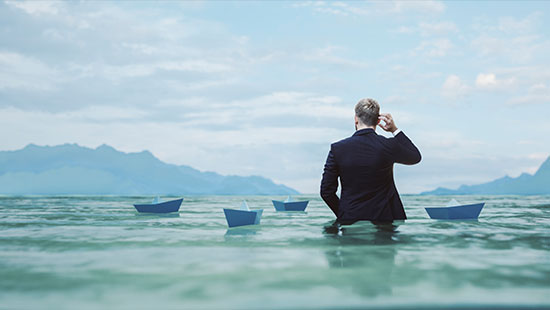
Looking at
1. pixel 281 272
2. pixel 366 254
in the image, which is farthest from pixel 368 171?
pixel 281 272

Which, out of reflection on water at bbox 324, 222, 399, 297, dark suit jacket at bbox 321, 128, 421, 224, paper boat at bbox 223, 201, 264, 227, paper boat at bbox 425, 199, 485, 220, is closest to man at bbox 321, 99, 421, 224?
dark suit jacket at bbox 321, 128, 421, 224

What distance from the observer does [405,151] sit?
6.20 metres

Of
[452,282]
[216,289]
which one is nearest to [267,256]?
[216,289]

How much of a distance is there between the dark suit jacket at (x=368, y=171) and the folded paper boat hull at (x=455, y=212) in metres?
3.70

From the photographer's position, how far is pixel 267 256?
4988 mm

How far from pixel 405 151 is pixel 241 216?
3595 millimetres

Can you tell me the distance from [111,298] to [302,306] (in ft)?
4.59

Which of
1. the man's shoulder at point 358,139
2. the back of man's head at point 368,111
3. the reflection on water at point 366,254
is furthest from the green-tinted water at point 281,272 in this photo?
the back of man's head at point 368,111

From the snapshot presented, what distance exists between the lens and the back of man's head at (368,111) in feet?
20.4

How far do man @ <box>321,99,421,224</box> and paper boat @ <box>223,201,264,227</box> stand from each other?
2410 mm

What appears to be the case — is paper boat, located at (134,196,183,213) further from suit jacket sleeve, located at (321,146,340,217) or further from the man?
the man

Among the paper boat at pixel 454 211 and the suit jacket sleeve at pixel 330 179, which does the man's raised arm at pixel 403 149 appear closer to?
the suit jacket sleeve at pixel 330 179

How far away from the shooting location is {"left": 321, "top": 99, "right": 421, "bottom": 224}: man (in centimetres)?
619

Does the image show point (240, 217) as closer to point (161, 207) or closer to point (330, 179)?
point (330, 179)
